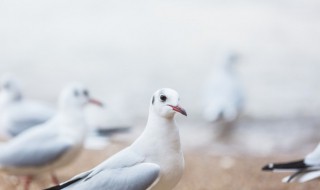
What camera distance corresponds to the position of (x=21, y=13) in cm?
639

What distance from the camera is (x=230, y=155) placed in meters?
3.90

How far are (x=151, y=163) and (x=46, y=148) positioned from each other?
2.98 feet

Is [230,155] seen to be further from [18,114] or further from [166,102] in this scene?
[166,102]

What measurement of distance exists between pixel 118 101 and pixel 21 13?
91.2 inches

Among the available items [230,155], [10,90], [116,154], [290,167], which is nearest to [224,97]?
[230,155]

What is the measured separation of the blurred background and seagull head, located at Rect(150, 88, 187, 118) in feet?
9.61

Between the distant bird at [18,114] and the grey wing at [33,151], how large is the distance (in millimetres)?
701

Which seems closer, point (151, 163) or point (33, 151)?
point (151, 163)

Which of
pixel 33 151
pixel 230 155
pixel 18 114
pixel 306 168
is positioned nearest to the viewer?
pixel 306 168

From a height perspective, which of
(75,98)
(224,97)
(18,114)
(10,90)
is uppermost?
(224,97)

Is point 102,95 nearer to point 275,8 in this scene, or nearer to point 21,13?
point 21,13

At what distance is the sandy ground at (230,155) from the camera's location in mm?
3082

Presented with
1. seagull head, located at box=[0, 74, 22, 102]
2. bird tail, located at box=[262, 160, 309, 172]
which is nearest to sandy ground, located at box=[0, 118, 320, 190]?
seagull head, located at box=[0, 74, 22, 102]

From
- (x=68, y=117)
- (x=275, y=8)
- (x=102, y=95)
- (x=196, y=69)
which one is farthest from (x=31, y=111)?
(x=275, y=8)
